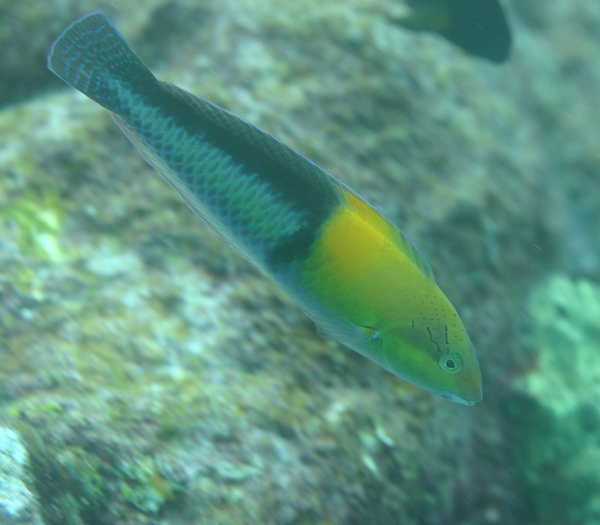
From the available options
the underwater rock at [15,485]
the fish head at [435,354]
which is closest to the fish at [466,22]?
the fish head at [435,354]

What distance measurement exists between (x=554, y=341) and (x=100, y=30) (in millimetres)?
4128

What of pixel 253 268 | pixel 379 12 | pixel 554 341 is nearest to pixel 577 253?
pixel 554 341

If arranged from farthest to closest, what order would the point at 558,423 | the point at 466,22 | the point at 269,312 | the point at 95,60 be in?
the point at 466,22
the point at 558,423
the point at 269,312
the point at 95,60

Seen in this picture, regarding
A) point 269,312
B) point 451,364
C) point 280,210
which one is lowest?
point 269,312

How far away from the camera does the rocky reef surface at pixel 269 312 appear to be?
2.16m

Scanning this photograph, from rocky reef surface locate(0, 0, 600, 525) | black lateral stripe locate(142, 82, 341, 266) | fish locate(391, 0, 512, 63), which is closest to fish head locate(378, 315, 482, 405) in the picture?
black lateral stripe locate(142, 82, 341, 266)

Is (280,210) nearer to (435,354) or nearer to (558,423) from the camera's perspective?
(435,354)

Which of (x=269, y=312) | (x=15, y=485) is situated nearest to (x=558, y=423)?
(x=269, y=312)

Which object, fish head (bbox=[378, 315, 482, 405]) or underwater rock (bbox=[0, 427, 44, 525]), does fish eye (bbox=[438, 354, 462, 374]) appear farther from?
underwater rock (bbox=[0, 427, 44, 525])

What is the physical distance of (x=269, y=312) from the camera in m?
2.77

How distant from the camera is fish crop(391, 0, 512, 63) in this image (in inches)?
181

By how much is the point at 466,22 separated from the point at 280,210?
424 cm

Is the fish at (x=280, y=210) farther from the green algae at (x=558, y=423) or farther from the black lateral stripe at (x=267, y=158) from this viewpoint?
the green algae at (x=558, y=423)

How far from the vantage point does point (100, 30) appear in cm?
164
